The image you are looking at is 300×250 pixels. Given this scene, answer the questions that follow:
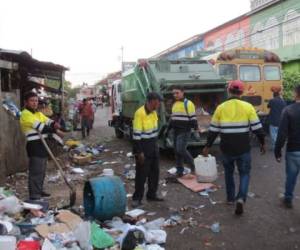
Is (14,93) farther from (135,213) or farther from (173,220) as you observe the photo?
(173,220)

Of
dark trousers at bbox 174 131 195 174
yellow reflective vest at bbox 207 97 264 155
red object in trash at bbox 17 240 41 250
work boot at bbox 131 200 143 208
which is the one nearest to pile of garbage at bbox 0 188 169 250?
red object in trash at bbox 17 240 41 250

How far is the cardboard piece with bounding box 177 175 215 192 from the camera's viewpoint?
7.97m

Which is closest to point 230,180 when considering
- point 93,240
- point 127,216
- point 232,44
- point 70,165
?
point 127,216

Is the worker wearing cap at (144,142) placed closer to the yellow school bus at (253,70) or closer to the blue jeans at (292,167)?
the blue jeans at (292,167)

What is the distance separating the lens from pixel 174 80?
11086 millimetres

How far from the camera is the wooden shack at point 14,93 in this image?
9.15 metres

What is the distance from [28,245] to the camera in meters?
4.65

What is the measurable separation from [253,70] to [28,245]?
1123 centimetres

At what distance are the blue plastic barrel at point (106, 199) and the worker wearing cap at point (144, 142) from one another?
945mm

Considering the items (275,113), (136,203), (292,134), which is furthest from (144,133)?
(275,113)

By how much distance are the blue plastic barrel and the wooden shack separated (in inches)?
114

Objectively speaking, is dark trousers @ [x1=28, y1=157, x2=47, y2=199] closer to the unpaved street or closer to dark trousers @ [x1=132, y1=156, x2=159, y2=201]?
the unpaved street

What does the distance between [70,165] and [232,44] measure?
77.1 ft

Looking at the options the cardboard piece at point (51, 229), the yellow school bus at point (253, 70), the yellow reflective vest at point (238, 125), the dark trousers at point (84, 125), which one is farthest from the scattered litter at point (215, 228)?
the dark trousers at point (84, 125)
